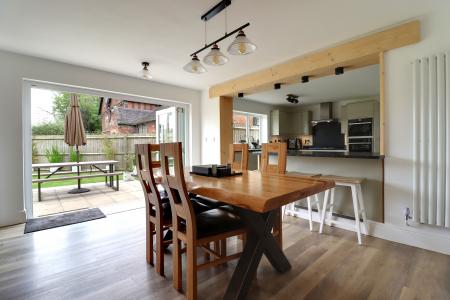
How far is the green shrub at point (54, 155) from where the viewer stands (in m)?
5.02

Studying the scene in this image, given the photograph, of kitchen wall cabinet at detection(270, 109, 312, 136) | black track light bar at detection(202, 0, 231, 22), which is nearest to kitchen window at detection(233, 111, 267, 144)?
kitchen wall cabinet at detection(270, 109, 312, 136)

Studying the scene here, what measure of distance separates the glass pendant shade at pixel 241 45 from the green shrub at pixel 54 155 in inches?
203

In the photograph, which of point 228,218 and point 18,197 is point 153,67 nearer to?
point 18,197

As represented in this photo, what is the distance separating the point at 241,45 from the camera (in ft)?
5.87

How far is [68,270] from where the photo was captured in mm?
1864

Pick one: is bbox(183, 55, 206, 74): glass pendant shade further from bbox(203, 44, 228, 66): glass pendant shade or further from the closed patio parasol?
the closed patio parasol

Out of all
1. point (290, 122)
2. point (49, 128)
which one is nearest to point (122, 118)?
point (49, 128)

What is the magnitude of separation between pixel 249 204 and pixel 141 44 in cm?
249

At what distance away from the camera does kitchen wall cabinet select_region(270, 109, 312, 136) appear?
6.75 meters

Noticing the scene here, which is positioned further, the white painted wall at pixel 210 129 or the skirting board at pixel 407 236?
the white painted wall at pixel 210 129

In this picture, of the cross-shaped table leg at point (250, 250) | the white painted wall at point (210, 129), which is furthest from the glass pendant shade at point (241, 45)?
the white painted wall at point (210, 129)

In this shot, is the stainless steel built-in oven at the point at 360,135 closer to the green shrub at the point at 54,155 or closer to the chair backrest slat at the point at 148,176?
the chair backrest slat at the point at 148,176

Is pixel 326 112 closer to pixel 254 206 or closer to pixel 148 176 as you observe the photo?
pixel 148 176

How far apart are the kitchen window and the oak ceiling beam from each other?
7.36 feet
